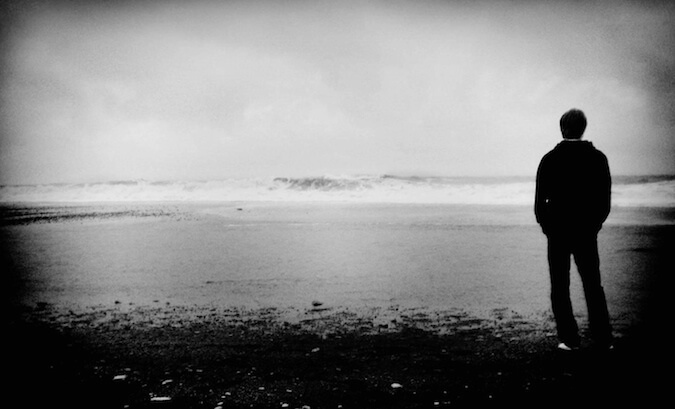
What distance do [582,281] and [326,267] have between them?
14.8 ft

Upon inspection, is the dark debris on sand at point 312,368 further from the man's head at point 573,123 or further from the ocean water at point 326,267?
the man's head at point 573,123

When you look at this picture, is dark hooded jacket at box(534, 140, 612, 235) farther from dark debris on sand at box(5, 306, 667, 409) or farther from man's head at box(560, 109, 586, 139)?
dark debris on sand at box(5, 306, 667, 409)

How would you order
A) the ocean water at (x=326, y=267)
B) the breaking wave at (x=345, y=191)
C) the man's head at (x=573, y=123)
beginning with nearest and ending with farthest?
the man's head at (x=573, y=123)
the ocean water at (x=326, y=267)
the breaking wave at (x=345, y=191)

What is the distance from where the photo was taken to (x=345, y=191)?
112 ft

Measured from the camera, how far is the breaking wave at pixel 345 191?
83.7ft

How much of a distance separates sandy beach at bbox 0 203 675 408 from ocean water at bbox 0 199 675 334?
5 centimetres

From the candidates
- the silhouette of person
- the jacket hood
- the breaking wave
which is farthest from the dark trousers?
the breaking wave

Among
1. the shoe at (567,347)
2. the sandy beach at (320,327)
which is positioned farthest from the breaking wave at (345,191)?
the shoe at (567,347)

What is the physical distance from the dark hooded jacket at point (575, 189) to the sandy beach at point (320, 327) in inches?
42.3

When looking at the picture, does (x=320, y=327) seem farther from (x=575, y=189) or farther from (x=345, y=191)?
(x=345, y=191)

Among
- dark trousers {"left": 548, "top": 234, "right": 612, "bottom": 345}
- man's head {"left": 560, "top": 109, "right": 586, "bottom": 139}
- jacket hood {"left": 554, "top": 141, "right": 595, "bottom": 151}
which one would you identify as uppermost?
man's head {"left": 560, "top": 109, "right": 586, "bottom": 139}

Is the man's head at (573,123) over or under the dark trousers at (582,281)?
over

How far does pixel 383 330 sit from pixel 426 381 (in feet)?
4.03

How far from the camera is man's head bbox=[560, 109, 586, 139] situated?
3.78m
